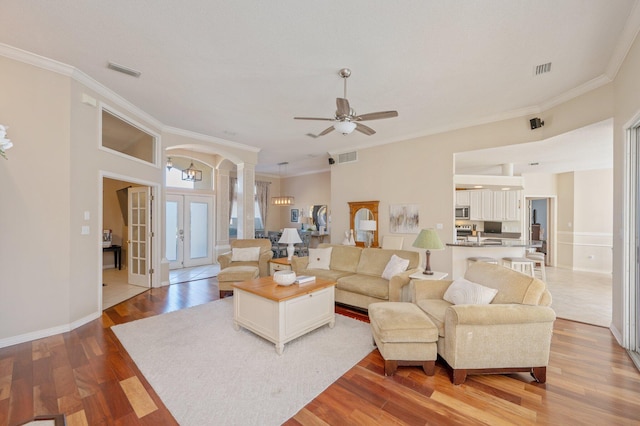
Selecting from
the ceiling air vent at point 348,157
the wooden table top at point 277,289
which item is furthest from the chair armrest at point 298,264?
the ceiling air vent at point 348,157

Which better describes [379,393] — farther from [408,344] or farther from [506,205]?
[506,205]

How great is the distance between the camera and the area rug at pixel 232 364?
1997 mm

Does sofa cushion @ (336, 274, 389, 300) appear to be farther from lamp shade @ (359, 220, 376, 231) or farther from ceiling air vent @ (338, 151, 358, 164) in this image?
ceiling air vent @ (338, 151, 358, 164)

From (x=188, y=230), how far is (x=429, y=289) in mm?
6967

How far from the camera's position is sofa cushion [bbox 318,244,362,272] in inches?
186

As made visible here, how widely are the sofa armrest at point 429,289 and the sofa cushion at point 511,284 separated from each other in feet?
1.15

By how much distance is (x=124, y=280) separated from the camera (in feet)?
19.6

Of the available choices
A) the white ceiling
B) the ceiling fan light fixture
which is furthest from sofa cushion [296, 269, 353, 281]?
the white ceiling

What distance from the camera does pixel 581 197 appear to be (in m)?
7.21

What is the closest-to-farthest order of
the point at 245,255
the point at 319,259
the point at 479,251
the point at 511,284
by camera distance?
the point at 511,284, the point at 319,259, the point at 479,251, the point at 245,255

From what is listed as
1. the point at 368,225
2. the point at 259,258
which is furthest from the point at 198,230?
the point at 368,225

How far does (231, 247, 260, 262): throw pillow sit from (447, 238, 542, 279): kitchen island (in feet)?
12.8

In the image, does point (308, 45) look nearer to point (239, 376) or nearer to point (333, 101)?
point (333, 101)

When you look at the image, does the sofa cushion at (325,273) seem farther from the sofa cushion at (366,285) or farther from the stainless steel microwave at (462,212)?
the stainless steel microwave at (462,212)
